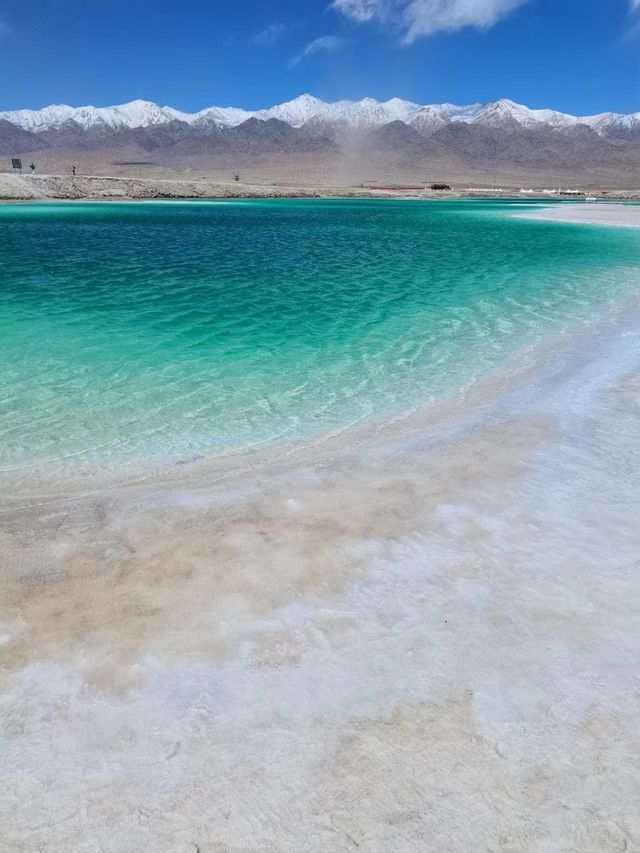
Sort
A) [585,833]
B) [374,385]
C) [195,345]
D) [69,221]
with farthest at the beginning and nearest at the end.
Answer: [69,221], [195,345], [374,385], [585,833]

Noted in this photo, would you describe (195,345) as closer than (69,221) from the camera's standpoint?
Yes

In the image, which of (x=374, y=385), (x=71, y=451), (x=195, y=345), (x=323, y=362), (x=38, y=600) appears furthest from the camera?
(x=195, y=345)

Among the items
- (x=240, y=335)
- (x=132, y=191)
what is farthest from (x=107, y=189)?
(x=240, y=335)

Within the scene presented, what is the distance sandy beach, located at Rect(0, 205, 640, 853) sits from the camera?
123 inches

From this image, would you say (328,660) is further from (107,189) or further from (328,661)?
(107,189)

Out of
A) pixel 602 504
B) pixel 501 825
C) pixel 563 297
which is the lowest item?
pixel 501 825

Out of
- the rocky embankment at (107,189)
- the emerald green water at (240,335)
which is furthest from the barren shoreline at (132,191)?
the emerald green water at (240,335)

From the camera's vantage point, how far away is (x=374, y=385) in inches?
408

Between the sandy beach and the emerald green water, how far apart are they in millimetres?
1693

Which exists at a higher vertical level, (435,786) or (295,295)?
(295,295)

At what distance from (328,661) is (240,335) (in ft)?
33.8

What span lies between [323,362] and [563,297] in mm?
10174

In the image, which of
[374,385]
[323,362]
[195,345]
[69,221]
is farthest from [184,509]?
[69,221]

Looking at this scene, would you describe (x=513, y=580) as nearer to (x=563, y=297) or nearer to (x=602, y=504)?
(x=602, y=504)
